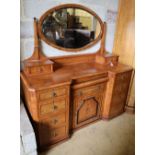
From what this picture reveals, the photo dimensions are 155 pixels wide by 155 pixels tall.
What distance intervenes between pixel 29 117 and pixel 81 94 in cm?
69

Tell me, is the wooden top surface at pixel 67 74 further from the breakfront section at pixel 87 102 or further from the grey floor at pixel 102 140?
the grey floor at pixel 102 140

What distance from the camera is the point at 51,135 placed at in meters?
1.73

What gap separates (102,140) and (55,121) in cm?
73

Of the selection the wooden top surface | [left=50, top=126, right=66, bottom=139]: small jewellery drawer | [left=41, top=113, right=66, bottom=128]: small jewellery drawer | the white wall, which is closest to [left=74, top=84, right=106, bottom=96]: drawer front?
the wooden top surface

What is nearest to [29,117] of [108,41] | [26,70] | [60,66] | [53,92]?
[53,92]

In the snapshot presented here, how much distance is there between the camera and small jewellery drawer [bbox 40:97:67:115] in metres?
1.55

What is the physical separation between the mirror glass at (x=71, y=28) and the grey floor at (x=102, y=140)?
4.14ft

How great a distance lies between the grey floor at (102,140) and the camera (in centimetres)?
178

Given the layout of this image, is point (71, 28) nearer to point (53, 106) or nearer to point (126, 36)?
point (126, 36)

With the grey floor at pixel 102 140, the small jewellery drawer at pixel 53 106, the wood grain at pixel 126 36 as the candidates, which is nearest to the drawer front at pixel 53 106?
the small jewellery drawer at pixel 53 106

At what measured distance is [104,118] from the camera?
7.51 ft
